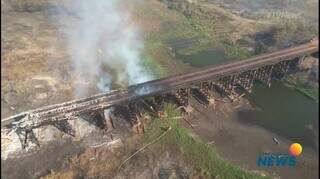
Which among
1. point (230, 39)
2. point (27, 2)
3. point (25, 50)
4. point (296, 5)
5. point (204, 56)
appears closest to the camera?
point (25, 50)

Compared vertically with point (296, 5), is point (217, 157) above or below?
below

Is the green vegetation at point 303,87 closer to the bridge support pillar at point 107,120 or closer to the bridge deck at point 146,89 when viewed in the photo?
the bridge deck at point 146,89

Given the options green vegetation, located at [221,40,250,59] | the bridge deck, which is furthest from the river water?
green vegetation, located at [221,40,250,59]

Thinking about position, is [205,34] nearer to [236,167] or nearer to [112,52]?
[112,52]

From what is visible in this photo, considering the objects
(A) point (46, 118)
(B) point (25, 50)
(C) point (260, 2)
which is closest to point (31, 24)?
(B) point (25, 50)
